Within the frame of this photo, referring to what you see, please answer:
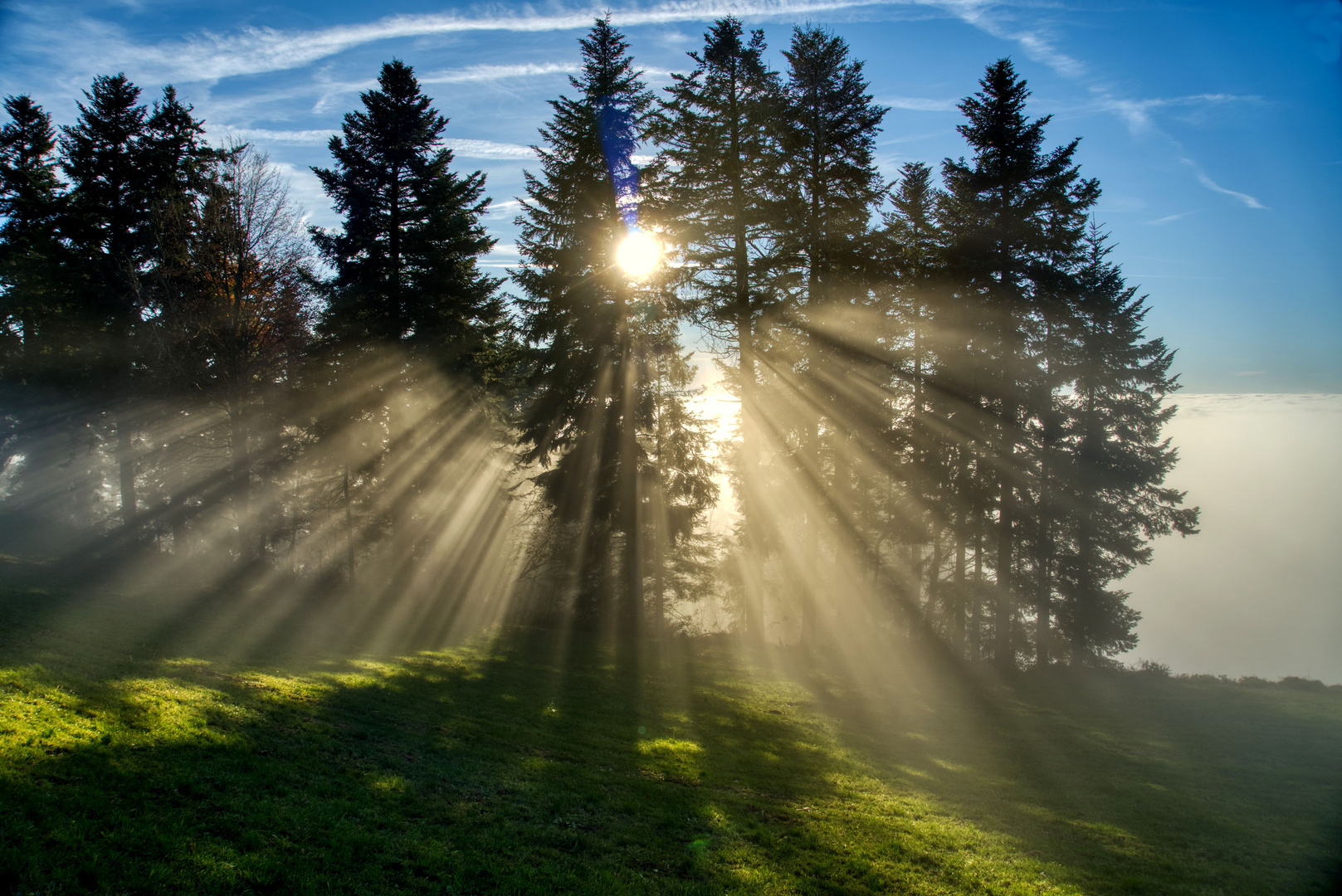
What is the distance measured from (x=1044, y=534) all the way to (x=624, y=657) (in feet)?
50.9

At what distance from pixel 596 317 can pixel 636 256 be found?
8.25 ft

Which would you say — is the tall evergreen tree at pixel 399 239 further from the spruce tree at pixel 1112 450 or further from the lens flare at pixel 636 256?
the spruce tree at pixel 1112 450

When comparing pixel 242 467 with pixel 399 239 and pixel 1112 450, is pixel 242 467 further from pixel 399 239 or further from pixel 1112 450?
pixel 1112 450

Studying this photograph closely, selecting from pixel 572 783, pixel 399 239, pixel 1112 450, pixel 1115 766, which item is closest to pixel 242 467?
pixel 399 239

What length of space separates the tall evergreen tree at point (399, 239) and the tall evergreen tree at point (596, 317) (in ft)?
13.9

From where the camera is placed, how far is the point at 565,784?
9.27m

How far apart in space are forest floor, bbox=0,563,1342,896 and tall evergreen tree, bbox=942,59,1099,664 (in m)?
9.04

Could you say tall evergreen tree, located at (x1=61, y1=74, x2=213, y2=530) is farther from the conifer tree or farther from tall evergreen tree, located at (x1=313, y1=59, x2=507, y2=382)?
tall evergreen tree, located at (x1=313, y1=59, x2=507, y2=382)

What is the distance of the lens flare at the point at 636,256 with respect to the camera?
71.6 feet

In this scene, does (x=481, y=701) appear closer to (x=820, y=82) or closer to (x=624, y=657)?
(x=624, y=657)

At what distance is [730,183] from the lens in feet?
68.4

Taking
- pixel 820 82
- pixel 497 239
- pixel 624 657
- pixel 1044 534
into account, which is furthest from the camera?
pixel 497 239

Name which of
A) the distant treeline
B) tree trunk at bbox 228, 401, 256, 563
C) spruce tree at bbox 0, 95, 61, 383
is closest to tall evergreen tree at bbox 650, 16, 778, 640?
the distant treeline

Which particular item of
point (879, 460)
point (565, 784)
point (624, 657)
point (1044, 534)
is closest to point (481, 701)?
point (565, 784)
